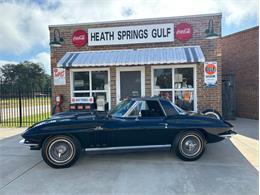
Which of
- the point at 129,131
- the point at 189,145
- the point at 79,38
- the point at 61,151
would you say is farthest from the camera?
the point at 79,38

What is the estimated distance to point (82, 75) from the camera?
9109 mm

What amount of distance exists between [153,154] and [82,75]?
17.0 ft

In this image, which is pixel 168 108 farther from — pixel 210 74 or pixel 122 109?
pixel 210 74

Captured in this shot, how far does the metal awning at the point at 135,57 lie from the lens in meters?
7.46

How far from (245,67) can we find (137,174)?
908 cm

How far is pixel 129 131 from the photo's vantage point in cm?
459

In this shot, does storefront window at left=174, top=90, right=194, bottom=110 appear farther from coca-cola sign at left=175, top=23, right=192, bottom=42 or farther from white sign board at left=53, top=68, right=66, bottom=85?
white sign board at left=53, top=68, right=66, bottom=85

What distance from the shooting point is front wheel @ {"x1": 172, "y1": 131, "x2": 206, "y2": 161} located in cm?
470

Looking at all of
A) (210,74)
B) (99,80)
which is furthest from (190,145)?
(99,80)

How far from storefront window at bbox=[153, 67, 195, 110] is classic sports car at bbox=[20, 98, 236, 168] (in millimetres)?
3711

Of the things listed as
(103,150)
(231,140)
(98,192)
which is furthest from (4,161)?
(231,140)

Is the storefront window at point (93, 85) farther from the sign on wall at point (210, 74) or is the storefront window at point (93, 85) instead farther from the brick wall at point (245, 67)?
the brick wall at point (245, 67)

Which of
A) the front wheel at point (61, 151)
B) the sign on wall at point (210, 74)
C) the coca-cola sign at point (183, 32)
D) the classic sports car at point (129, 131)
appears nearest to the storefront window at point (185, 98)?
the sign on wall at point (210, 74)

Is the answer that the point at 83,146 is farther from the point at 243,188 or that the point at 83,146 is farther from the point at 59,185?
the point at 243,188
